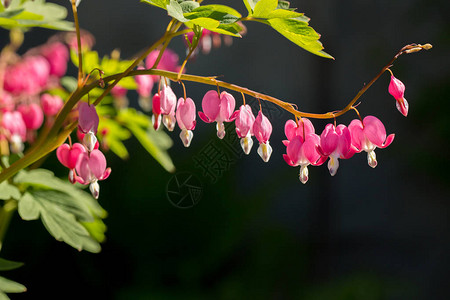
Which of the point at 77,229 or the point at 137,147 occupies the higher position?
the point at 77,229

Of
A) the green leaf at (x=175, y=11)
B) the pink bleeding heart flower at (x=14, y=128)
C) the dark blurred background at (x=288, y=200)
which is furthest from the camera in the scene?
the dark blurred background at (x=288, y=200)

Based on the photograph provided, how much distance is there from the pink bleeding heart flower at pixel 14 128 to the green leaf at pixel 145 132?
229mm

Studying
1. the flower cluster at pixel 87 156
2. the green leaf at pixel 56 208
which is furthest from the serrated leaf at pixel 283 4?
the green leaf at pixel 56 208

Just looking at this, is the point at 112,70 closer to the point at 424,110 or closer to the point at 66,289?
the point at 66,289

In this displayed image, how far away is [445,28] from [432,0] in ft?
0.76

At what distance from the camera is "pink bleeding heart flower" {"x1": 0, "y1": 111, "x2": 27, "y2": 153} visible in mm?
891

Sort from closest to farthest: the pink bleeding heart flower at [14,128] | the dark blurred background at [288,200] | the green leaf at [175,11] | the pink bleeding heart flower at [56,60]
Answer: the green leaf at [175,11], the pink bleeding heart flower at [14,128], the pink bleeding heart flower at [56,60], the dark blurred background at [288,200]

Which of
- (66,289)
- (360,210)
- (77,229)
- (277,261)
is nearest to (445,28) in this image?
(360,210)

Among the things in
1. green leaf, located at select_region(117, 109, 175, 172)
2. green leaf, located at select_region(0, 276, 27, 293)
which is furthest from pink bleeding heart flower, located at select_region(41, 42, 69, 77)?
green leaf, located at select_region(0, 276, 27, 293)

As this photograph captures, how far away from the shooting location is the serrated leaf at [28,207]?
81 centimetres

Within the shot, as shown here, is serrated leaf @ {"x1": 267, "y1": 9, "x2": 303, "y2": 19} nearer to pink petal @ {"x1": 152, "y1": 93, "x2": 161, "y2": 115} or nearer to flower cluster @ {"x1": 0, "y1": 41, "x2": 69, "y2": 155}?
pink petal @ {"x1": 152, "y1": 93, "x2": 161, "y2": 115}

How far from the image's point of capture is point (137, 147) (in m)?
2.95

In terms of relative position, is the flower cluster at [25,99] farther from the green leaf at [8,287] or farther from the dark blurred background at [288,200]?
the dark blurred background at [288,200]

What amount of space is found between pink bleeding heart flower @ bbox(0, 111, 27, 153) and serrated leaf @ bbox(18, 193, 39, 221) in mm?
100
